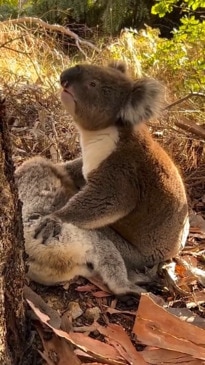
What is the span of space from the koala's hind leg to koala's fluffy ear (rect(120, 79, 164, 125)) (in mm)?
673

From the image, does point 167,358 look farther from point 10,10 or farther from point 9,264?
point 10,10

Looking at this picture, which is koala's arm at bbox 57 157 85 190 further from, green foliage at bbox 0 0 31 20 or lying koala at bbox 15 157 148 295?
green foliage at bbox 0 0 31 20

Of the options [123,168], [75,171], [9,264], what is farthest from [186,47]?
[9,264]

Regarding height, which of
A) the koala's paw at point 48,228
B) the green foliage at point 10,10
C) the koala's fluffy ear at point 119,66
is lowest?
the koala's paw at point 48,228

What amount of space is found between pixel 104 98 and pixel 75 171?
0.54 m

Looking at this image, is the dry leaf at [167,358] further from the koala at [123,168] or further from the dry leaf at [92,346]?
the koala at [123,168]

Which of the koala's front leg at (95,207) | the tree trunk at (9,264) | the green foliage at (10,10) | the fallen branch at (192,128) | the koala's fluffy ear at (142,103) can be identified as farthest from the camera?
the green foliage at (10,10)

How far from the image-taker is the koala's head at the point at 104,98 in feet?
10.4

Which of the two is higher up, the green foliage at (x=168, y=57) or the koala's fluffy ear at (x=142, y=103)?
the koala's fluffy ear at (x=142, y=103)

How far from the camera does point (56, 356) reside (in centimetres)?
247

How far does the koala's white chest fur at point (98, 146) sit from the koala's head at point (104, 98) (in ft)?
0.14

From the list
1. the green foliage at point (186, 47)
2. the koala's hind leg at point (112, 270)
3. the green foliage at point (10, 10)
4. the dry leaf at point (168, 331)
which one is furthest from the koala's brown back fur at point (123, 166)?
the green foliage at point (10, 10)

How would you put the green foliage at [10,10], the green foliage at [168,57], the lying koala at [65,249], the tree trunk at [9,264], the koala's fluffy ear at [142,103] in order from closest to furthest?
the tree trunk at [9,264] < the lying koala at [65,249] < the koala's fluffy ear at [142,103] < the green foliage at [168,57] < the green foliage at [10,10]

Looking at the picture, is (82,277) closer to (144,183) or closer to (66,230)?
(66,230)
